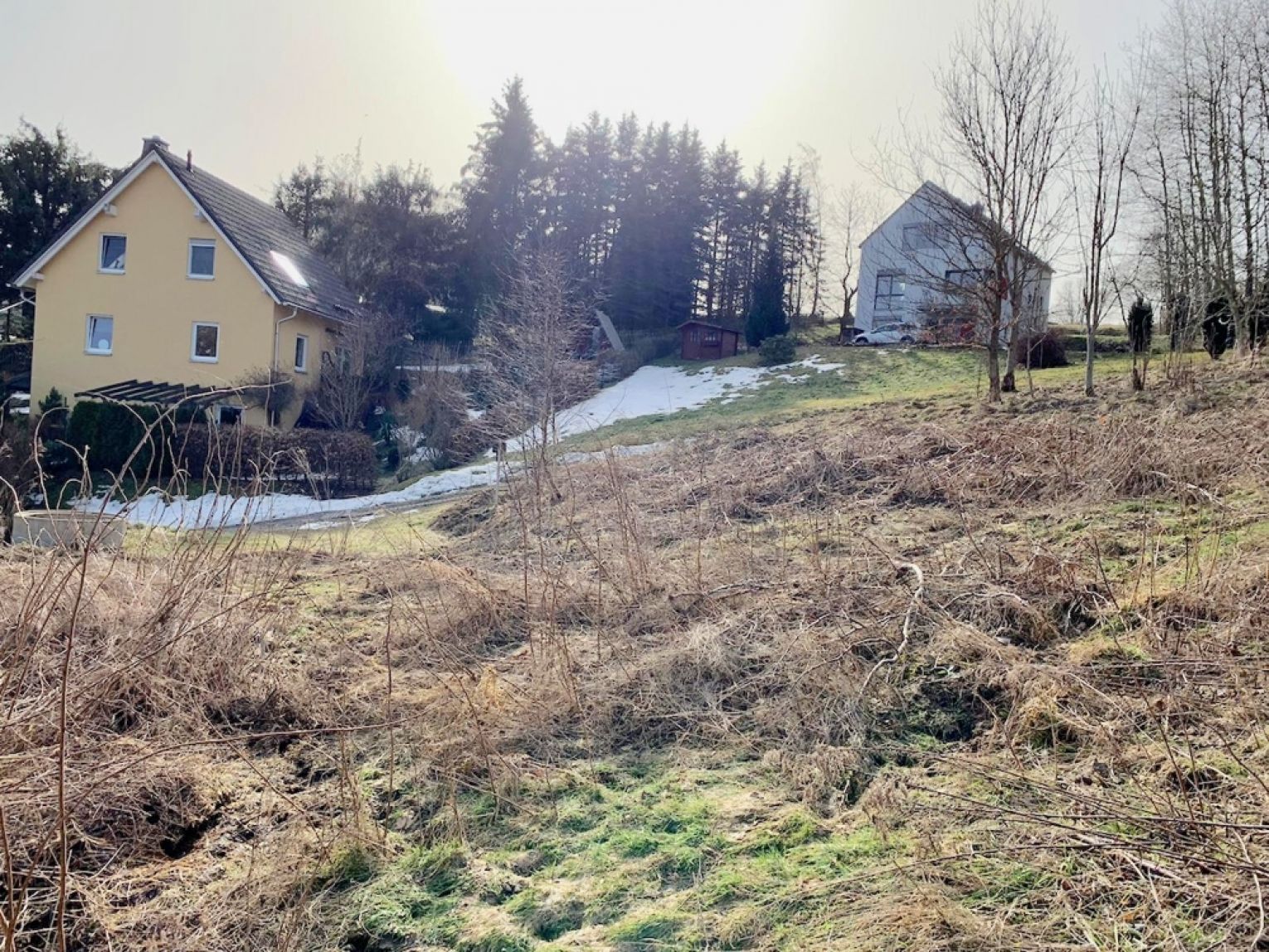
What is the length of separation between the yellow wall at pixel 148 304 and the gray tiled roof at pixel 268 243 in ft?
1.75

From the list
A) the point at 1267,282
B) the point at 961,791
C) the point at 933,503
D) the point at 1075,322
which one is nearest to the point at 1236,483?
the point at 933,503

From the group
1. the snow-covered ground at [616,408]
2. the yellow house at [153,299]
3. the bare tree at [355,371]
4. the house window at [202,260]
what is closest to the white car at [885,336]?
the snow-covered ground at [616,408]

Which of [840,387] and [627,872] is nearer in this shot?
[627,872]

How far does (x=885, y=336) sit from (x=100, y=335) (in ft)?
95.2

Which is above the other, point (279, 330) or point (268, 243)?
point (268, 243)

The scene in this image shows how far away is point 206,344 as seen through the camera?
24375 mm

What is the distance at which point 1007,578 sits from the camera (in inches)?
191

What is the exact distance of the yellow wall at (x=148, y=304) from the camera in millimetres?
23938

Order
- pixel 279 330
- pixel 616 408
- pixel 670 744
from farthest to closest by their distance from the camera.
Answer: pixel 279 330
pixel 616 408
pixel 670 744

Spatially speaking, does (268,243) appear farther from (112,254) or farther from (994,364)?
(994,364)

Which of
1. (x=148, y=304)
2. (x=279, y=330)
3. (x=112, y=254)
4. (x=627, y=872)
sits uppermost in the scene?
(x=112, y=254)

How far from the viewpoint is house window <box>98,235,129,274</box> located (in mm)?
24139

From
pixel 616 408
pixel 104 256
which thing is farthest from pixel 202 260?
pixel 616 408

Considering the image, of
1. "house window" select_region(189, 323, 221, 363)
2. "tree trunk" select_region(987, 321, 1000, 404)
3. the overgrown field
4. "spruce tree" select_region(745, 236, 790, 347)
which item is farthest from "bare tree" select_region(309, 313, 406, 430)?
the overgrown field
